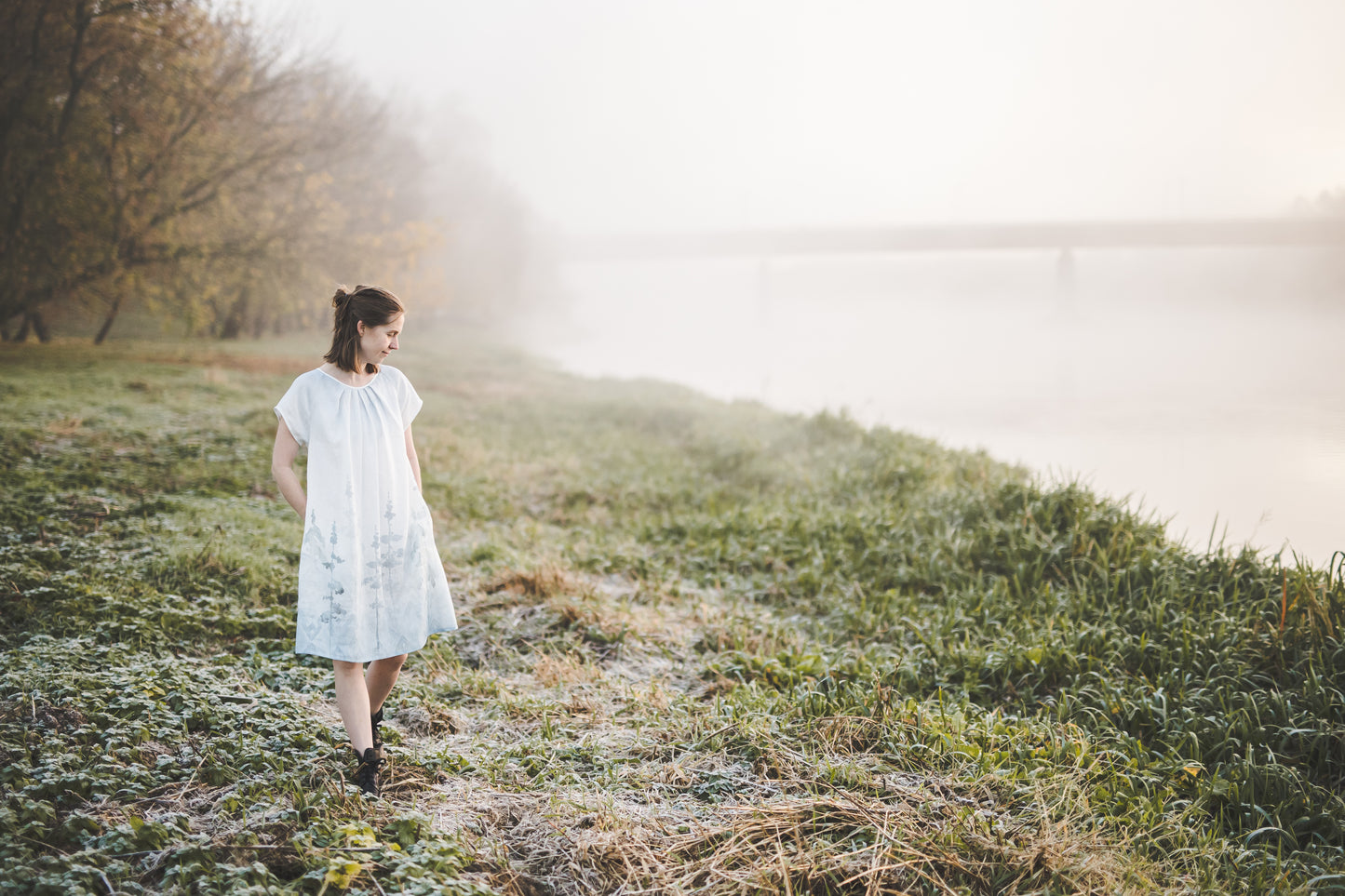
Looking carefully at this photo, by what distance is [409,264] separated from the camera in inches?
931

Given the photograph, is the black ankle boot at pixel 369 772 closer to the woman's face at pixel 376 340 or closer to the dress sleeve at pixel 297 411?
the dress sleeve at pixel 297 411

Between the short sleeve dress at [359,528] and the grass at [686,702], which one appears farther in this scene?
the short sleeve dress at [359,528]

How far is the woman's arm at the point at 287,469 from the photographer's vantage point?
9.57 feet

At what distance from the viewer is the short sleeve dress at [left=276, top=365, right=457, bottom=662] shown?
299 cm

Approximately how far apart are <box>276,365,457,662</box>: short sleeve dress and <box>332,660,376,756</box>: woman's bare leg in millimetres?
101

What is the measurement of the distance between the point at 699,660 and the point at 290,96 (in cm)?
2208

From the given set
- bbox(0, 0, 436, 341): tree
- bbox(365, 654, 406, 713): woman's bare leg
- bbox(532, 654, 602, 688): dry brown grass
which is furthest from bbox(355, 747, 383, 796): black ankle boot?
bbox(0, 0, 436, 341): tree

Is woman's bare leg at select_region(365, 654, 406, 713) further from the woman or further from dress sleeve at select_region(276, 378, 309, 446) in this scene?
dress sleeve at select_region(276, 378, 309, 446)

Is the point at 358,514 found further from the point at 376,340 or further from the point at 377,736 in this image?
the point at 377,736

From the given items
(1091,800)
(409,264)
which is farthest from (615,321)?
(1091,800)

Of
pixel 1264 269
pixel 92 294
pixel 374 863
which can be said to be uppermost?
pixel 1264 269

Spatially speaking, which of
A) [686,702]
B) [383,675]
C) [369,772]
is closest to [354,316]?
[383,675]

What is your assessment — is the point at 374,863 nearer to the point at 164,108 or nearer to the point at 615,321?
the point at 164,108

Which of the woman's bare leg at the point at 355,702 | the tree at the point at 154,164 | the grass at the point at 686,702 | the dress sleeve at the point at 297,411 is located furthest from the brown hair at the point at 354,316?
the tree at the point at 154,164
